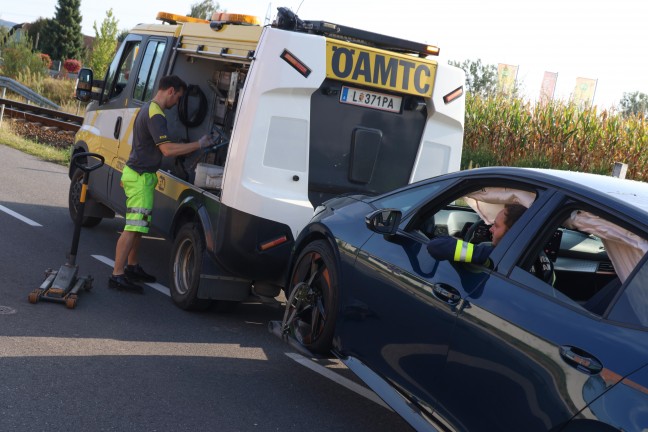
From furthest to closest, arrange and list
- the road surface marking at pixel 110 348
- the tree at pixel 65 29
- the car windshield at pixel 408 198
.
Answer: the tree at pixel 65 29 → the road surface marking at pixel 110 348 → the car windshield at pixel 408 198

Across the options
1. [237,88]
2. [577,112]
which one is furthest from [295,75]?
[577,112]

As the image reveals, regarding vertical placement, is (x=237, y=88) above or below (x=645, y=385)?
above

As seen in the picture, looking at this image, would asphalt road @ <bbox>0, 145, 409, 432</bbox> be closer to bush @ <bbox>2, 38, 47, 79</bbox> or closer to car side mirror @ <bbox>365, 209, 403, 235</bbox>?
car side mirror @ <bbox>365, 209, 403, 235</bbox>

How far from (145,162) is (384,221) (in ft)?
11.7

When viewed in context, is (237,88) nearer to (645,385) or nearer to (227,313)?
(227,313)

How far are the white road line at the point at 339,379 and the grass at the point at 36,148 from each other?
11.8 metres

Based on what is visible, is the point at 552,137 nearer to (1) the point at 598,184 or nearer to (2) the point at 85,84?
(2) the point at 85,84

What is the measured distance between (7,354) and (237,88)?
3.66 m

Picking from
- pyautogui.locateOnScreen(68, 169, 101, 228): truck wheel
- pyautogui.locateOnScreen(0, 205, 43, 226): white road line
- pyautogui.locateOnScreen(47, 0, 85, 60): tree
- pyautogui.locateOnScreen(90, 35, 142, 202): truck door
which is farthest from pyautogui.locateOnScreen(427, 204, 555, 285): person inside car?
pyautogui.locateOnScreen(47, 0, 85, 60): tree

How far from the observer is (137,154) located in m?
8.05

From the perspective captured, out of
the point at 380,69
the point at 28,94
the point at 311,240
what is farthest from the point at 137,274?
the point at 28,94

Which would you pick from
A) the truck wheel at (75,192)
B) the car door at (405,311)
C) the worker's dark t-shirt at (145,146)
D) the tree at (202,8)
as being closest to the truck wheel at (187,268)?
the worker's dark t-shirt at (145,146)

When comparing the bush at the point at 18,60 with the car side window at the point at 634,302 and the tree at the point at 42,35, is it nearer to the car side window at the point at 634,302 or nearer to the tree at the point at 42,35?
the car side window at the point at 634,302

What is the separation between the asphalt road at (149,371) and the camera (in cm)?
499
